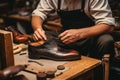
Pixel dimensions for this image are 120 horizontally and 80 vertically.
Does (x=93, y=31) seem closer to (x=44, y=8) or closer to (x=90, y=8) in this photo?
(x=90, y=8)

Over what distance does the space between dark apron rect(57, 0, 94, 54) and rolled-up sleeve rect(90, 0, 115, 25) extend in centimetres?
13

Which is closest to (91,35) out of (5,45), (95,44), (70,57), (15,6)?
(95,44)

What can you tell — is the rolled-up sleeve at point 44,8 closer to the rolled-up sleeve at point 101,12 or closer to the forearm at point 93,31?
the rolled-up sleeve at point 101,12

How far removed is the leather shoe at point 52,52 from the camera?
7.36ft

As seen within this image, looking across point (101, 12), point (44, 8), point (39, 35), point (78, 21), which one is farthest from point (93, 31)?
point (44, 8)

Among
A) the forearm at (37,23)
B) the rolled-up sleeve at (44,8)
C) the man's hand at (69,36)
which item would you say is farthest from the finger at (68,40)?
the rolled-up sleeve at (44,8)

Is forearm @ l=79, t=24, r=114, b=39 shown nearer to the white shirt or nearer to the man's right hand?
the white shirt

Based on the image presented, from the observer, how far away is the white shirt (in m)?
2.56

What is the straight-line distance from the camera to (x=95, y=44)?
2.55 meters

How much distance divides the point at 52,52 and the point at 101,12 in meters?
0.70

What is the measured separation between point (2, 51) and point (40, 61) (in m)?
0.47

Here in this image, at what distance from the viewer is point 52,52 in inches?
89.4

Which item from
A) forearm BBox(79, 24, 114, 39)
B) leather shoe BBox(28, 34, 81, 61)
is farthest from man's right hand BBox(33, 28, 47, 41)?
forearm BBox(79, 24, 114, 39)

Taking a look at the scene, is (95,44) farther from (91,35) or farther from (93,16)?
(93,16)
